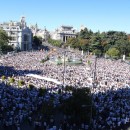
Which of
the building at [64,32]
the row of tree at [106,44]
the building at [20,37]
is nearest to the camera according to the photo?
the row of tree at [106,44]

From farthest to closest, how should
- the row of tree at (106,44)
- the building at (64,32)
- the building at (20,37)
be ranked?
the building at (64,32) → the building at (20,37) → the row of tree at (106,44)

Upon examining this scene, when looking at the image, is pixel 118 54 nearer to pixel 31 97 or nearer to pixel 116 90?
pixel 116 90

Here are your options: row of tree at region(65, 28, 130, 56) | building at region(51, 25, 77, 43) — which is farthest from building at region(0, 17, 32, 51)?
building at region(51, 25, 77, 43)

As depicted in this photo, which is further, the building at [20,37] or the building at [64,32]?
the building at [64,32]

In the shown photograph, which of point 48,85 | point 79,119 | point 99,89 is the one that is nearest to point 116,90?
point 99,89

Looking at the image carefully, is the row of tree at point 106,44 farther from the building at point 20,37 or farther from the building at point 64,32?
the building at point 64,32

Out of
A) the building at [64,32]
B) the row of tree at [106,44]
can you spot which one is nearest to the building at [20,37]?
the row of tree at [106,44]

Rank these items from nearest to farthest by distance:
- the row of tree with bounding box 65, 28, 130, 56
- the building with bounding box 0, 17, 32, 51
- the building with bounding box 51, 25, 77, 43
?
the row of tree with bounding box 65, 28, 130, 56 → the building with bounding box 0, 17, 32, 51 → the building with bounding box 51, 25, 77, 43

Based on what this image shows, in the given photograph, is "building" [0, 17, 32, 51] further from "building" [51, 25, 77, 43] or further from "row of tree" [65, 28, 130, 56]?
"building" [51, 25, 77, 43]

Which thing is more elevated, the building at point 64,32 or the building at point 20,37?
the building at point 64,32
